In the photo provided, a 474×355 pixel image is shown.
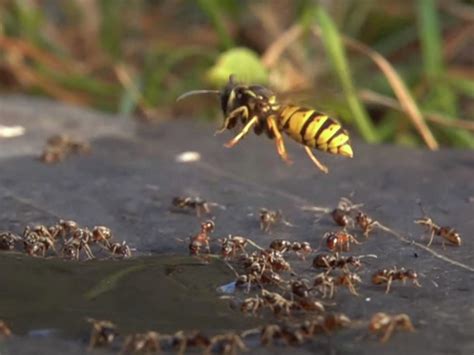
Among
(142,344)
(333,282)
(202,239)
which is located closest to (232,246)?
(202,239)

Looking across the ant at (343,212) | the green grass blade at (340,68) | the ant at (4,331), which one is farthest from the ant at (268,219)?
the green grass blade at (340,68)

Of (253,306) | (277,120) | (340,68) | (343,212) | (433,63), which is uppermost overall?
(433,63)

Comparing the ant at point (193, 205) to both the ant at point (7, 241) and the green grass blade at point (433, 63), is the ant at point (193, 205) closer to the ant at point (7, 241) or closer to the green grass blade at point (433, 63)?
the ant at point (7, 241)

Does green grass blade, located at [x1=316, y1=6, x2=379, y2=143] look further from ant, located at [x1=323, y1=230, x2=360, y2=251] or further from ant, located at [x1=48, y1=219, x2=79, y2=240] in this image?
ant, located at [x1=48, y1=219, x2=79, y2=240]

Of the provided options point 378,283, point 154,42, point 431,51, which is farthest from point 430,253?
point 154,42

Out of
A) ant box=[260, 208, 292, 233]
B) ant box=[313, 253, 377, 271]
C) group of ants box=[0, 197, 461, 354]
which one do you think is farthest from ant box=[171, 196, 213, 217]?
ant box=[313, 253, 377, 271]

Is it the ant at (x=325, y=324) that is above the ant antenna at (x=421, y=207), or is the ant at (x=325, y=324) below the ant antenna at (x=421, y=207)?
below

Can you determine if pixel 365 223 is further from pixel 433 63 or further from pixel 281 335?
pixel 433 63
